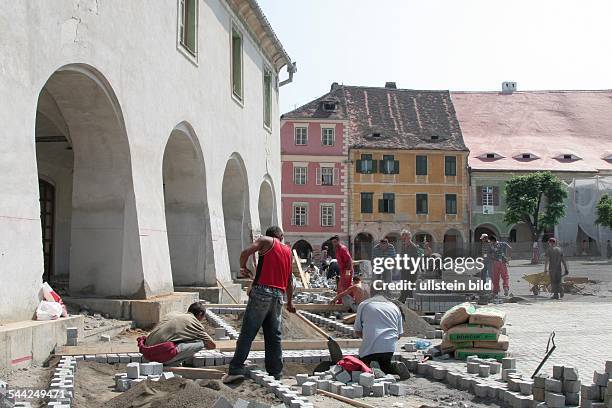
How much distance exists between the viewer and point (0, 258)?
29.0 ft

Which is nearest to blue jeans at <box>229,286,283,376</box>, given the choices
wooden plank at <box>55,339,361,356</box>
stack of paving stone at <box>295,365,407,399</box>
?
stack of paving stone at <box>295,365,407,399</box>

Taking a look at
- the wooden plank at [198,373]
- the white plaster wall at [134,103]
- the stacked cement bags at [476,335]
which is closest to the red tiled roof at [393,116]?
the white plaster wall at [134,103]

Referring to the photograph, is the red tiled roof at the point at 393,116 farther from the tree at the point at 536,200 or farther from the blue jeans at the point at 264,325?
the blue jeans at the point at 264,325

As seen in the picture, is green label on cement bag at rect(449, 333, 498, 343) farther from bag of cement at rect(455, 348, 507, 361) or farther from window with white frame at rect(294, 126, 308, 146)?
window with white frame at rect(294, 126, 308, 146)

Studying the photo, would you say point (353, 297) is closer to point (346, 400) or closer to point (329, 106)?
A: point (346, 400)

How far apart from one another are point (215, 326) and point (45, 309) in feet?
13.4

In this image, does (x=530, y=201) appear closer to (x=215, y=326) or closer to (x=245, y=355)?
(x=215, y=326)

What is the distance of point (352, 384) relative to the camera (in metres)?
8.29

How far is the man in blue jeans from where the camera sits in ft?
28.1

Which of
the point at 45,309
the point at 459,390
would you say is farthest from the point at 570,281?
the point at 45,309

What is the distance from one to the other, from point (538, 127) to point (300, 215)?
2056cm

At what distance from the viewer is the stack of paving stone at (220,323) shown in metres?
12.0

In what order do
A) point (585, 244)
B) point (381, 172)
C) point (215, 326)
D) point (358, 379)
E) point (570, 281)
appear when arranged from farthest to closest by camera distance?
point (381, 172) → point (585, 244) → point (570, 281) → point (215, 326) → point (358, 379)

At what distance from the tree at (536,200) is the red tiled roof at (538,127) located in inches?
140
